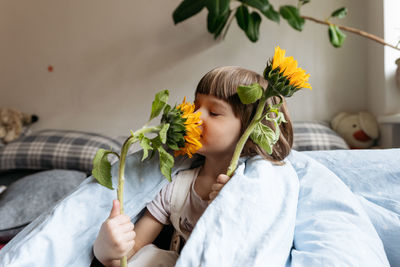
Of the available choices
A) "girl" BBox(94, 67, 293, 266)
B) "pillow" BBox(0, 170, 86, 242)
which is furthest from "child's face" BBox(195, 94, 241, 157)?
"pillow" BBox(0, 170, 86, 242)

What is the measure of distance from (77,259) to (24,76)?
2.08 m

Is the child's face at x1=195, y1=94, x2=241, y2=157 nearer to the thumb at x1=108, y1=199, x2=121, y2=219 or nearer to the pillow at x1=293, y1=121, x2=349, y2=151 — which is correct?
the thumb at x1=108, y1=199, x2=121, y2=219

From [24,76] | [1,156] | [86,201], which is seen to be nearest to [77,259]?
[86,201]

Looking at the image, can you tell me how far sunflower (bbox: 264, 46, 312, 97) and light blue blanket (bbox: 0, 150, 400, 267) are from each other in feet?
0.61

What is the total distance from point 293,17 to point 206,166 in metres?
1.11

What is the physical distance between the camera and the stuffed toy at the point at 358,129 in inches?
68.7

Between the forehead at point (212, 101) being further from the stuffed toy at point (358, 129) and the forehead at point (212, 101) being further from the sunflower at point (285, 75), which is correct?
the stuffed toy at point (358, 129)

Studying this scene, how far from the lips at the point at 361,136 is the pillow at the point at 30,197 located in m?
1.48

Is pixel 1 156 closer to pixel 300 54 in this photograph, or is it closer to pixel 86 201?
pixel 86 201

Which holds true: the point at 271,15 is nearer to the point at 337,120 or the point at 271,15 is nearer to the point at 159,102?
the point at 337,120

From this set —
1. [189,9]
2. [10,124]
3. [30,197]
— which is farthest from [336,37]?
[10,124]

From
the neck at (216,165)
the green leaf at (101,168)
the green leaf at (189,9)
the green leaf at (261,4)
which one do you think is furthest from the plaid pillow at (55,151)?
the green leaf at (101,168)

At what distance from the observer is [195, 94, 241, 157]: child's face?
0.70 meters

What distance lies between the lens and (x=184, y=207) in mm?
777
